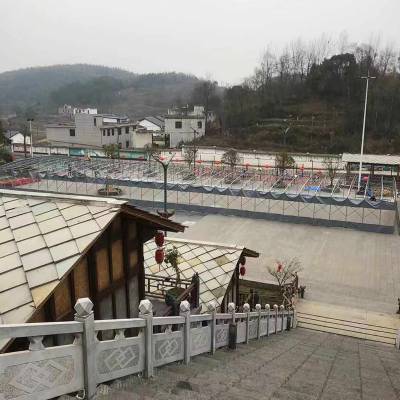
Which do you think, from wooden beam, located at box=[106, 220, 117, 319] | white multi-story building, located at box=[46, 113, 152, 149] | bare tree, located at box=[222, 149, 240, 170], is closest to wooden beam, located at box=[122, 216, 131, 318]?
wooden beam, located at box=[106, 220, 117, 319]

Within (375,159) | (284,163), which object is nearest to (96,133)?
(284,163)

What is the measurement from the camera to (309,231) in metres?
27.7

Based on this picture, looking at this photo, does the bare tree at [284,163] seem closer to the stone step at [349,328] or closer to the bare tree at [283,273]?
the bare tree at [283,273]

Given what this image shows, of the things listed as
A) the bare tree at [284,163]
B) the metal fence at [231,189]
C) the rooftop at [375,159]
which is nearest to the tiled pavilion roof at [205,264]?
the metal fence at [231,189]

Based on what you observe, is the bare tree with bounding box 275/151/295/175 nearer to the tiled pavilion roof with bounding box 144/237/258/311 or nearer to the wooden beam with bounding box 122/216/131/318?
the tiled pavilion roof with bounding box 144/237/258/311

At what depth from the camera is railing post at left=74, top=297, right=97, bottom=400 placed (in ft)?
13.1

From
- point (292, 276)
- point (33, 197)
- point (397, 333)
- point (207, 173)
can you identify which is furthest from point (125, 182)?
point (33, 197)

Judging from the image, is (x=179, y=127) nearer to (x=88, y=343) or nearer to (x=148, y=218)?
(x=148, y=218)

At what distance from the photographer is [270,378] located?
20.5 ft

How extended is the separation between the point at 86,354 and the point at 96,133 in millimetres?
60779

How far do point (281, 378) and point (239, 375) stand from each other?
80 cm

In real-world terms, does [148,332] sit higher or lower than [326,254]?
higher

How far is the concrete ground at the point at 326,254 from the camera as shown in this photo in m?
18.6

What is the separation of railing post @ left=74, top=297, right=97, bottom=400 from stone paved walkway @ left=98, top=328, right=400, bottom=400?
6.8 inches
